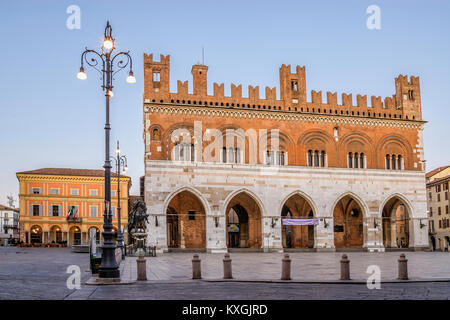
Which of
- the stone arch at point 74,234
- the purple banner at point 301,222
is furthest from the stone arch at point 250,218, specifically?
the stone arch at point 74,234

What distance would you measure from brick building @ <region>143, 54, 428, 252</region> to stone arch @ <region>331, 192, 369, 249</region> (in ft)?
0.25

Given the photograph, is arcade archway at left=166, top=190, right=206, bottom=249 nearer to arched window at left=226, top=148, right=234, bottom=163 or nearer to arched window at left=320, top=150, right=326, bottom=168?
arched window at left=226, top=148, right=234, bottom=163

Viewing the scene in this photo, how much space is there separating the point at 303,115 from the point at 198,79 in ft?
25.2

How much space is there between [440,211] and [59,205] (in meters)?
43.2

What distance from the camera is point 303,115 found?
36375mm

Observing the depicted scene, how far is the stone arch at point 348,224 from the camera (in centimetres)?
3869

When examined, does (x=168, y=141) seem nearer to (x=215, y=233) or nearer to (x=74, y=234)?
(x=215, y=233)

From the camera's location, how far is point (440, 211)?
2292 inches

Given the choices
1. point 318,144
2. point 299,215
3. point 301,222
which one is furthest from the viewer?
point 299,215

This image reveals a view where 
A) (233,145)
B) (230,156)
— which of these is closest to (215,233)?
(230,156)

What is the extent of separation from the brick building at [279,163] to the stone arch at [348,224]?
0.25 feet

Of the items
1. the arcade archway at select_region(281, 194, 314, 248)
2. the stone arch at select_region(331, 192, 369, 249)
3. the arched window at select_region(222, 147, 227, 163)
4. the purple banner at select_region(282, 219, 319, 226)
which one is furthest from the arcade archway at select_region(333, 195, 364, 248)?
the arched window at select_region(222, 147, 227, 163)
